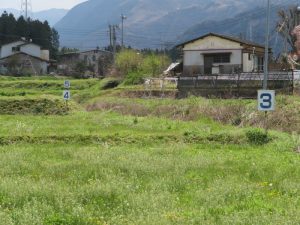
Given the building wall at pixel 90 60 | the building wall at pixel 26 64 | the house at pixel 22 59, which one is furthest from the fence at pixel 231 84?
the building wall at pixel 26 64

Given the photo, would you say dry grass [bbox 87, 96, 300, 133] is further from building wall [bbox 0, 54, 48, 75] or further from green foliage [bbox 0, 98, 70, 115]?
building wall [bbox 0, 54, 48, 75]

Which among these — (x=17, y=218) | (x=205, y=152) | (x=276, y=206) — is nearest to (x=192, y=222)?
(x=276, y=206)

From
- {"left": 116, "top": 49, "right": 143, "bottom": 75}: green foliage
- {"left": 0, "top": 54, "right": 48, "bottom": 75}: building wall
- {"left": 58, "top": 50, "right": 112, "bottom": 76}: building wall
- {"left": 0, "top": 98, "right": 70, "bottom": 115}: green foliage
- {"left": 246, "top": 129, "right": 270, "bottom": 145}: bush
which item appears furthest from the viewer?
{"left": 58, "top": 50, "right": 112, "bottom": 76}: building wall

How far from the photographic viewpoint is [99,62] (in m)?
96.7

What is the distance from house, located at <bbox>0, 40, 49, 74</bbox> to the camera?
88000 millimetres

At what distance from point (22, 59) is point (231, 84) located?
193 ft

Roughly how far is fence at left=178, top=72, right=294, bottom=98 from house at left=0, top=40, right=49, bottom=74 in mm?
53464

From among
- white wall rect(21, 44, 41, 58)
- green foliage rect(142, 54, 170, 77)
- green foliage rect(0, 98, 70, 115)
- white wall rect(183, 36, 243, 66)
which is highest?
white wall rect(21, 44, 41, 58)

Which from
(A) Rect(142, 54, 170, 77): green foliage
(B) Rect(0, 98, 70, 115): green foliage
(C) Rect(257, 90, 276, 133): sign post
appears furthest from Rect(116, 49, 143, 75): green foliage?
(C) Rect(257, 90, 276, 133): sign post

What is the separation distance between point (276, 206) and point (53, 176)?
5841 millimetres

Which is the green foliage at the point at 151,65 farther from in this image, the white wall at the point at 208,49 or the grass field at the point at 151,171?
the grass field at the point at 151,171

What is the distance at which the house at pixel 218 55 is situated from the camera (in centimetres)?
5453

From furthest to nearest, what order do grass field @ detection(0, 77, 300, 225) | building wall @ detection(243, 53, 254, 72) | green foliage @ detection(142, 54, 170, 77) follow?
green foliage @ detection(142, 54, 170, 77) → building wall @ detection(243, 53, 254, 72) → grass field @ detection(0, 77, 300, 225)

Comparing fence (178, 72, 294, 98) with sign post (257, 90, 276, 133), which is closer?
sign post (257, 90, 276, 133)
